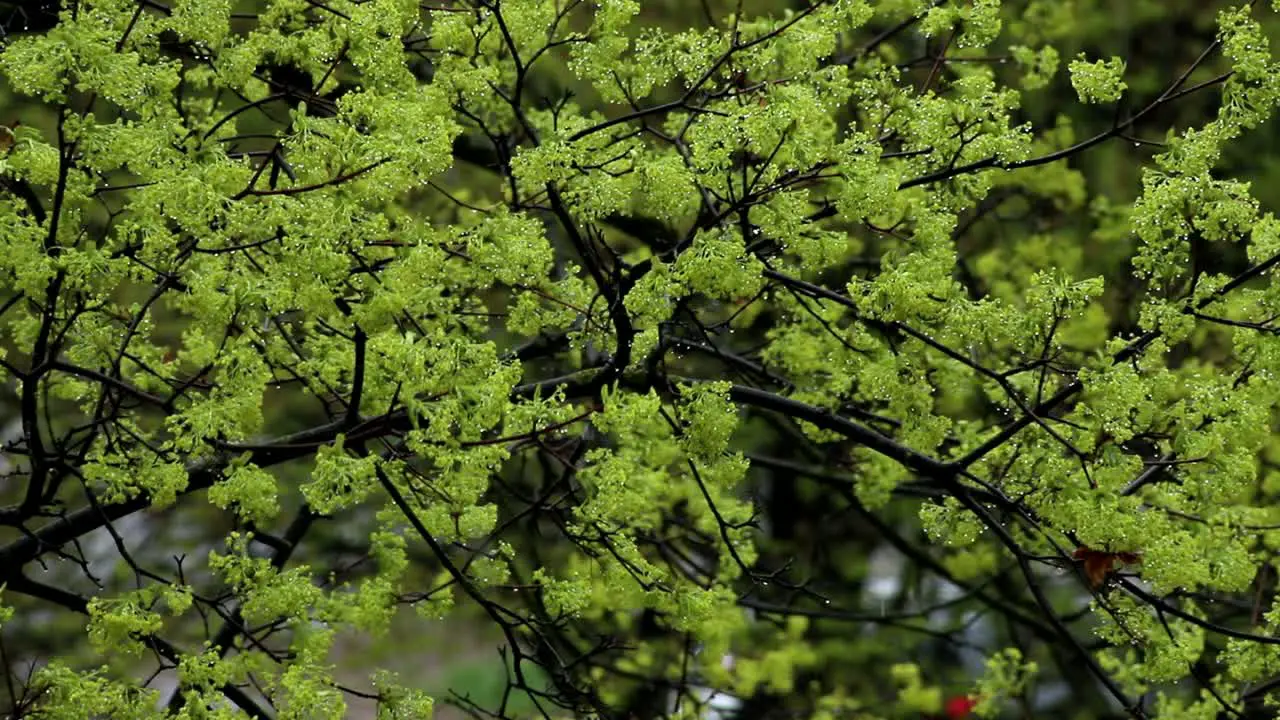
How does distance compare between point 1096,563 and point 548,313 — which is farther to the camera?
point 548,313

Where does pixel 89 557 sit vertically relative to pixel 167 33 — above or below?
above

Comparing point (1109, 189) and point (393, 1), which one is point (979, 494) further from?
point (1109, 189)

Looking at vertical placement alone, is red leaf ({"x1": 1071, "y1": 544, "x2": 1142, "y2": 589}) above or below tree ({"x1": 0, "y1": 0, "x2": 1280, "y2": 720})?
Result: below

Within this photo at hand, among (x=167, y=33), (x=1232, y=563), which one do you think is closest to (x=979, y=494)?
(x=1232, y=563)

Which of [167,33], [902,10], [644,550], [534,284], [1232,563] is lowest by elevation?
[1232,563]

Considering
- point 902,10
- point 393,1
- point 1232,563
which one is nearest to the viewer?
point 393,1

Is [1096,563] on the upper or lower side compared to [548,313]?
lower

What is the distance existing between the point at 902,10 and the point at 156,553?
8.42 metres

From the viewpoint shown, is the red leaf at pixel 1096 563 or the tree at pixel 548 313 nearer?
the tree at pixel 548 313

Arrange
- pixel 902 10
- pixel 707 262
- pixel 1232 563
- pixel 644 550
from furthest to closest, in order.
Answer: pixel 644 550 → pixel 902 10 → pixel 1232 563 → pixel 707 262

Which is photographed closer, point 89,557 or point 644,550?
point 644,550

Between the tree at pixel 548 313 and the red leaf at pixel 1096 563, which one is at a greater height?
the tree at pixel 548 313

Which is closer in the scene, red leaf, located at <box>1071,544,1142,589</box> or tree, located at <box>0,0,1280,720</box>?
tree, located at <box>0,0,1280,720</box>

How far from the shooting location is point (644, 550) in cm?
939
